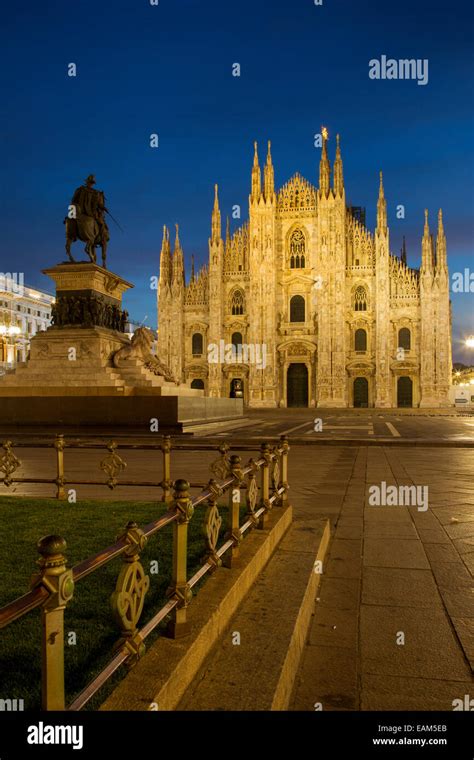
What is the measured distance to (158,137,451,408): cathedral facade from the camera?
49.4 metres

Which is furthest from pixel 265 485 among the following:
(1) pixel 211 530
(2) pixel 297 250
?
(2) pixel 297 250

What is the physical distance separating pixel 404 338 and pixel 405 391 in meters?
4.81

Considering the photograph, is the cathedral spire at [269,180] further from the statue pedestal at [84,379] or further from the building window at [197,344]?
the statue pedestal at [84,379]

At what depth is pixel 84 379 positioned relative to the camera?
17078 millimetres

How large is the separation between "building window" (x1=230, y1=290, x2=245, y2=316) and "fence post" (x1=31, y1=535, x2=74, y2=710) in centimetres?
5193

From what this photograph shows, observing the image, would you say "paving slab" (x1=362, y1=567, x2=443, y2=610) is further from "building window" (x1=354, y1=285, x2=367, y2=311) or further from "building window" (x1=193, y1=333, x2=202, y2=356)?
"building window" (x1=193, y1=333, x2=202, y2=356)

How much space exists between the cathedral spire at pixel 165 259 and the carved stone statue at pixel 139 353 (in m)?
36.7

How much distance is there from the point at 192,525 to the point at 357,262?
48608mm

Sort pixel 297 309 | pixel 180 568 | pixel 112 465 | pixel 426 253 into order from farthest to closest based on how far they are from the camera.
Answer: pixel 297 309 → pixel 426 253 → pixel 112 465 → pixel 180 568

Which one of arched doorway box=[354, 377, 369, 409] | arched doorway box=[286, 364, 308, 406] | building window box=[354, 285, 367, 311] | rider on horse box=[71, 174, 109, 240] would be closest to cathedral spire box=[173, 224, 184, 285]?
arched doorway box=[286, 364, 308, 406]

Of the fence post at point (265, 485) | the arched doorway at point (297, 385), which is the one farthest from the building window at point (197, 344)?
the fence post at point (265, 485)

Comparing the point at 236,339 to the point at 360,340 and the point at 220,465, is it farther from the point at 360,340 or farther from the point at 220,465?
the point at 220,465
